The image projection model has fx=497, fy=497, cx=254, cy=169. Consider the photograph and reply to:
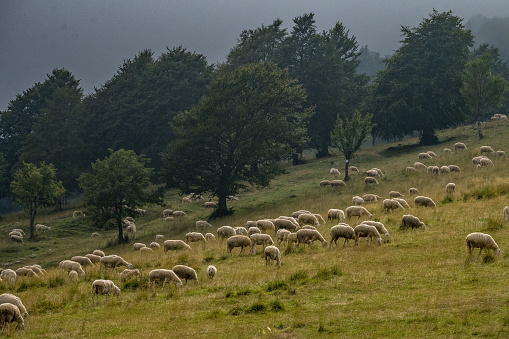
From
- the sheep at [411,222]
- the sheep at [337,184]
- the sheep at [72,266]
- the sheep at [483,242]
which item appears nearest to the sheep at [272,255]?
the sheep at [483,242]

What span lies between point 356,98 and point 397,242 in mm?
68785

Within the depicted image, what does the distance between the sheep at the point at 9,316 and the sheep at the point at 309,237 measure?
1144 cm

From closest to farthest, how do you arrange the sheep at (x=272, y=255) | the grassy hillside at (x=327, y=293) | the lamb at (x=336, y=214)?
the grassy hillside at (x=327, y=293)
the sheep at (x=272, y=255)
the lamb at (x=336, y=214)

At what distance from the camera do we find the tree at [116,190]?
43.3m

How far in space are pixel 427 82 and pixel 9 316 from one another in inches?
2406

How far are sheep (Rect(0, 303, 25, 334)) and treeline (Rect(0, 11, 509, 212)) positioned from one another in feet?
107

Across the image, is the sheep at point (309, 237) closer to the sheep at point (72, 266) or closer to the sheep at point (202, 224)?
the sheep at point (72, 266)

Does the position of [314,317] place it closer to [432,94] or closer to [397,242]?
[397,242]

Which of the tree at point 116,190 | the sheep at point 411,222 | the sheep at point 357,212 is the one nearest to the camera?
the sheep at point 411,222

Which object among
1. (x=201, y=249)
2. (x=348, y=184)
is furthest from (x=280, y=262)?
(x=348, y=184)

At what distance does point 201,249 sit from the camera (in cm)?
2583

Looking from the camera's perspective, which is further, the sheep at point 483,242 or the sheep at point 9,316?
the sheep at point 483,242

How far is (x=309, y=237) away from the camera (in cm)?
2148

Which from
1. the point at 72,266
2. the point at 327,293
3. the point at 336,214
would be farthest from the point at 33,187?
the point at 327,293
